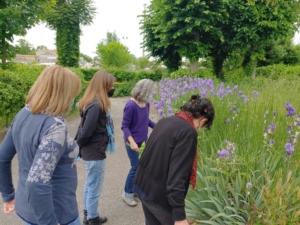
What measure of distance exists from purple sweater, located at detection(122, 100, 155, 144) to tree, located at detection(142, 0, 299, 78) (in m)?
11.2

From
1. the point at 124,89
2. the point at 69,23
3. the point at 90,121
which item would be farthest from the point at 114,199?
the point at 69,23

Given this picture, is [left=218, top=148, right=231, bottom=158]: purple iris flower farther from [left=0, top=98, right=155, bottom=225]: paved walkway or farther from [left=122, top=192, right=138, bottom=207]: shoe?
[left=122, top=192, right=138, bottom=207]: shoe

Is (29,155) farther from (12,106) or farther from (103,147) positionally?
(12,106)

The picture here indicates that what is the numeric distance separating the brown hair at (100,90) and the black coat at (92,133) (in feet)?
0.18

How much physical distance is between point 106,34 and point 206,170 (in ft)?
221

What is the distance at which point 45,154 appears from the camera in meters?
2.03

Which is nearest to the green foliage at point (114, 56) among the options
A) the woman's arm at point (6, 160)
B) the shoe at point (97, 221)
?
the shoe at point (97, 221)

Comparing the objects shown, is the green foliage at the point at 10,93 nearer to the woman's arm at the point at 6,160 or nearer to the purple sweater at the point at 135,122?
the purple sweater at the point at 135,122

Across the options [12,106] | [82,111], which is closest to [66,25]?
[12,106]

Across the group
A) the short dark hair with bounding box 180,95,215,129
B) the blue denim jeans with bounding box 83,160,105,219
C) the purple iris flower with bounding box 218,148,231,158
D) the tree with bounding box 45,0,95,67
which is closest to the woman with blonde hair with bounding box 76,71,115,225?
the blue denim jeans with bounding box 83,160,105,219

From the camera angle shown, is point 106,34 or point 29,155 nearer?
point 29,155

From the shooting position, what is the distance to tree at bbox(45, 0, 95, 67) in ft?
76.4

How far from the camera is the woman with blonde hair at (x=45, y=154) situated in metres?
2.03

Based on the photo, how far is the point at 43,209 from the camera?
6.68ft
